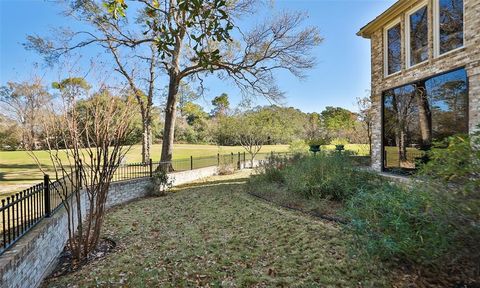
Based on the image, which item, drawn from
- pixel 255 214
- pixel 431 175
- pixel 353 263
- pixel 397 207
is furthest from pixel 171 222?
pixel 431 175

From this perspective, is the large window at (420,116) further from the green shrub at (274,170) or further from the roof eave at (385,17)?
the green shrub at (274,170)

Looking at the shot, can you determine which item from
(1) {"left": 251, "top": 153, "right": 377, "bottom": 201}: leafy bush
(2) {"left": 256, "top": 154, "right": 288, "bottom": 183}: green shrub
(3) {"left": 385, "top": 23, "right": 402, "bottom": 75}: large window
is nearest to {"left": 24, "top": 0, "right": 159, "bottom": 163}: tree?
(2) {"left": 256, "top": 154, "right": 288, "bottom": 183}: green shrub

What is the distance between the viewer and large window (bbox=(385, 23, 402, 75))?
26.4ft

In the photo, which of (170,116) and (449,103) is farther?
(170,116)

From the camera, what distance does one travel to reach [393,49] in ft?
27.4

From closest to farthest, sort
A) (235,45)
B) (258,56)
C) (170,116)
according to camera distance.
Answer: (258,56) < (170,116) < (235,45)

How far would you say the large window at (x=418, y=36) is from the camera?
23.2ft

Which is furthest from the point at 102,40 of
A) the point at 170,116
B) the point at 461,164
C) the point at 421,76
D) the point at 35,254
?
the point at 461,164

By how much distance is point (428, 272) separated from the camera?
284cm

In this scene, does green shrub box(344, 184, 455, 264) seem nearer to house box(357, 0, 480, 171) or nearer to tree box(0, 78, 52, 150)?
house box(357, 0, 480, 171)

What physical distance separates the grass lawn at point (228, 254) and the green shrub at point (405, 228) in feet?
1.35

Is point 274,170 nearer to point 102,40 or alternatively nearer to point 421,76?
point 421,76

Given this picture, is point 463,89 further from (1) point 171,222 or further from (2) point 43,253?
(2) point 43,253

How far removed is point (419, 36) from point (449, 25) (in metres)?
0.87
